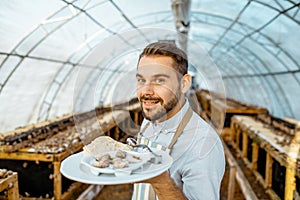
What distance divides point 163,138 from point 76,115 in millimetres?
614

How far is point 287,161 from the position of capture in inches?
148

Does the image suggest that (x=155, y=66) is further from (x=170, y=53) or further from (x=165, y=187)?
(x=165, y=187)

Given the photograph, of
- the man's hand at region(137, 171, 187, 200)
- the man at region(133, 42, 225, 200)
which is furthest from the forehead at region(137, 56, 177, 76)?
the man's hand at region(137, 171, 187, 200)

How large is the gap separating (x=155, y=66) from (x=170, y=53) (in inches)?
4.6

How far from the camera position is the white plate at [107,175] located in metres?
1.11

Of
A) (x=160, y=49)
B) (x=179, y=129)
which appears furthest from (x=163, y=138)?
→ (x=160, y=49)

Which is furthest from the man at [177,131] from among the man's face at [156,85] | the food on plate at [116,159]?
the food on plate at [116,159]

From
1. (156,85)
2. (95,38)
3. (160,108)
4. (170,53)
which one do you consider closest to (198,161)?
Answer: (160,108)

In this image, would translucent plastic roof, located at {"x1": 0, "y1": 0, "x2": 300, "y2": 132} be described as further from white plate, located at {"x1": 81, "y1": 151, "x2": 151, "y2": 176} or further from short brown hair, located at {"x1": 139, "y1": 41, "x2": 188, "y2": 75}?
white plate, located at {"x1": 81, "y1": 151, "x2": 151, "y2": 176}

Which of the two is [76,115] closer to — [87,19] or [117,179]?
[117,179]

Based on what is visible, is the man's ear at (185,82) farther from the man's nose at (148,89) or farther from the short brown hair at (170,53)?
the man's nose at (148,89)

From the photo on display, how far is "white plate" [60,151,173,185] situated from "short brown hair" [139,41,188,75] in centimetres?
42

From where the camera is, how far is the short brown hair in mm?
1396

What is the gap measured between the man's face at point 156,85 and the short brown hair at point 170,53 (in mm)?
21
